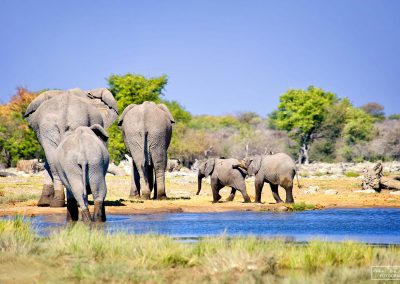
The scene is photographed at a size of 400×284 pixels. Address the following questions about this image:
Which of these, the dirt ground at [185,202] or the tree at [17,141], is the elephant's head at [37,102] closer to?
the dirt ground at [185,202]

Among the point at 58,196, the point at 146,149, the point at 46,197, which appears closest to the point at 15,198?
the point at 46,197

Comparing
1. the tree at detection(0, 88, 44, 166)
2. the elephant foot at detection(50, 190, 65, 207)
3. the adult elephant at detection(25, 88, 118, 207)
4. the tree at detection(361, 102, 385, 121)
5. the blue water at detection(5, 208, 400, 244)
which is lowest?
the blue water at detection(5, 208, 400, 244)

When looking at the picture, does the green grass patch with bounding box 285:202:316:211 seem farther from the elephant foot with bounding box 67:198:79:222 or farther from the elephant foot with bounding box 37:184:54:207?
the elephant foot with bounding box 67:198:79:222

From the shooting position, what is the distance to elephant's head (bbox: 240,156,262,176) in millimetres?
26359

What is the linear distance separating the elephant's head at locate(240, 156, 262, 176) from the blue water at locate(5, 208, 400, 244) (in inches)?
142

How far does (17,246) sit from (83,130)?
452 cm

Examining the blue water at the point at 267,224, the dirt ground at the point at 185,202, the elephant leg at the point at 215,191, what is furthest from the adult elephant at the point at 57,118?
the elephant leg at the point at 215,191

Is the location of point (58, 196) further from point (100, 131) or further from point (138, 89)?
point (138, 89)

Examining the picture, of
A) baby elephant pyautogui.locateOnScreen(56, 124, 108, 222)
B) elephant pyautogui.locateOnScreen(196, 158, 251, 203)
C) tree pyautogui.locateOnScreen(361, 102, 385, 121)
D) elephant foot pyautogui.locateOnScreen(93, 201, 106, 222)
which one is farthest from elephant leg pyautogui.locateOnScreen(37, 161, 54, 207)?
tree pyautogui.locateOnScreen(361, 102, 385, 121)

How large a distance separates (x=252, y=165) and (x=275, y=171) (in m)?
1.02

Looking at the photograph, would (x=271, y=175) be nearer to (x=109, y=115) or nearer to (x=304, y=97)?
(x=109, y=115)

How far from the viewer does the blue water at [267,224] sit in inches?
634

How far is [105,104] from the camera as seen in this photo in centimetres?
2205

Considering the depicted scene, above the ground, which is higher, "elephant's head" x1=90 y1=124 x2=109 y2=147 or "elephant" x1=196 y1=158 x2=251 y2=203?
"elephant's head" x1=90 y1=124 x2=109 y2=147
